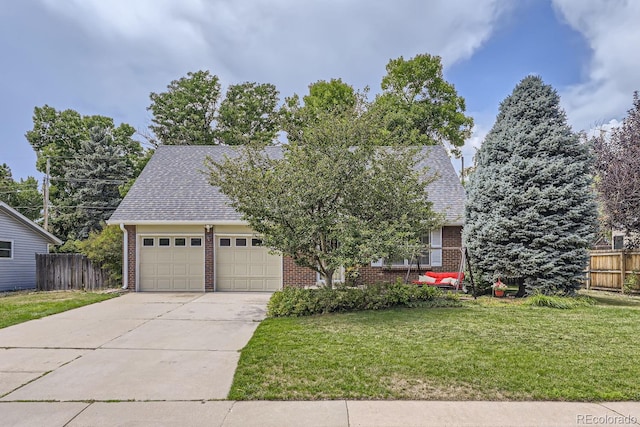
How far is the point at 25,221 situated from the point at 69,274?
3.65m

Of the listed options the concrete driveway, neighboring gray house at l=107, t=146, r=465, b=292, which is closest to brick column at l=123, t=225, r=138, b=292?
neighboring gray house at l=107, t=146, r=465, b=292

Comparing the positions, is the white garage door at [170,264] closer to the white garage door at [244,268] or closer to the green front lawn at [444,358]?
the white garage door at [244,268]

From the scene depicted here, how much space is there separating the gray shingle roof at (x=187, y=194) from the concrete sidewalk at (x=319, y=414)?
29.8ft

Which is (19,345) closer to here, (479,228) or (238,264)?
(238,264)

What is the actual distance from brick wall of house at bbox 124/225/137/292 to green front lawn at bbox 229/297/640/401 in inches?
298

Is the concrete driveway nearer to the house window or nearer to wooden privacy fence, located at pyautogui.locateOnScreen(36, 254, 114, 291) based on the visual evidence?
wooden privacy fence, located at pyautogui.locateOnScreen(36, 254, 114, 291)

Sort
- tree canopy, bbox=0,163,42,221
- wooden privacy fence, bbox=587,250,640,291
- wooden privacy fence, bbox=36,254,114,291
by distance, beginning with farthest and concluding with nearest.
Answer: tree canopy, bbox=0,163,42,221 → wooden privacy fence, bbox=36,254,114,291 → wooden privacy fence, bbox=587,250,640,291

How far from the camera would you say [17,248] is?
1642 centimetres

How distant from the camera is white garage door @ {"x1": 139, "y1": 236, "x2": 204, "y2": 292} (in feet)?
44.9

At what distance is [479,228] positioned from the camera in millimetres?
11391

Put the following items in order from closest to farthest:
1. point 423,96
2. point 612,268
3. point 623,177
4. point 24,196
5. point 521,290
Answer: point 521,290
point 612,268
point 623,177
point 423,96
point 24,196

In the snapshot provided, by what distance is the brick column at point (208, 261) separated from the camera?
13516mm

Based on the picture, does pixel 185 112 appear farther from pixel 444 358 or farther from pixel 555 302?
pixel 444 358

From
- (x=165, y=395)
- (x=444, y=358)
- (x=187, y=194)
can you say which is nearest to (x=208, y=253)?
(x=187, y=194)
